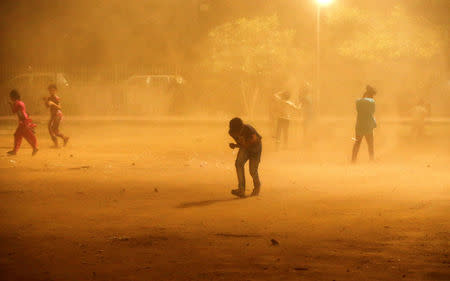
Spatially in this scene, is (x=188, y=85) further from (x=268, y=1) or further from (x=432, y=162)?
(x=432, y=162)

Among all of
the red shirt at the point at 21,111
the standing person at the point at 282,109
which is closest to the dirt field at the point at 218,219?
the red shirt at the point at 21,111

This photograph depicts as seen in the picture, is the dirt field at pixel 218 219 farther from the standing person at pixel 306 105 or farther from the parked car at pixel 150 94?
the parked car at pixel 150 94

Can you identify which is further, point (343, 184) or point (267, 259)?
point (343, 184)

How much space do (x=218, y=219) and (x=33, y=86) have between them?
26387mm

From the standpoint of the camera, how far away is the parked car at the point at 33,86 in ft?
108

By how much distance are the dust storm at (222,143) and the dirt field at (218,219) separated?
3cm

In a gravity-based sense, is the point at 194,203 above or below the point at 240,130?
below

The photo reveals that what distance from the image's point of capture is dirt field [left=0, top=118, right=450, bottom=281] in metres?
6.47

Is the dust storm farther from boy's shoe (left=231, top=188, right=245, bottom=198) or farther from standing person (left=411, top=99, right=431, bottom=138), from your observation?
standing person (left=411, top=99, right=431, bottom=138)

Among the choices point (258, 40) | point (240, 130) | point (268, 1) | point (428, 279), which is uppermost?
point (268, 1)

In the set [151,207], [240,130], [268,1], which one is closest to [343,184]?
[240,130]

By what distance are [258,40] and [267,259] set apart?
23.7 meters

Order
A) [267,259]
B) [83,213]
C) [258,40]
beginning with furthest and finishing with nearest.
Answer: [258,40] < [83,213] < [267,259]

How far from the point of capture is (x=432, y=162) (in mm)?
15609
